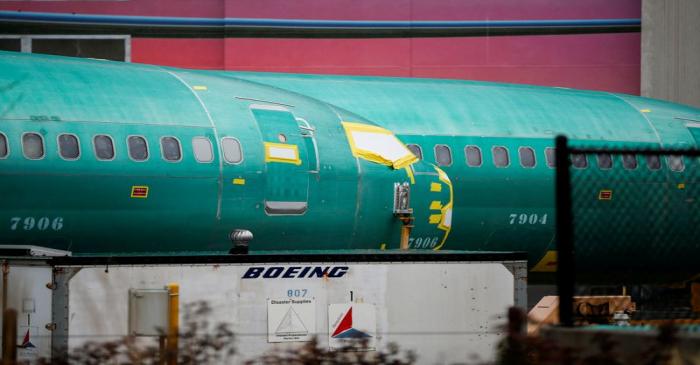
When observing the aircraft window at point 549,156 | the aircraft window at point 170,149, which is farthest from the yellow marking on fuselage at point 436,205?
the aircraft window at point 170,149

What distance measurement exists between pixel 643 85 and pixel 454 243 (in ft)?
52.5

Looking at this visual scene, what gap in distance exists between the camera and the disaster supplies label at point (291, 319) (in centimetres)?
1431

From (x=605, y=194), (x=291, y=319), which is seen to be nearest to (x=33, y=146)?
(x=291, y=319)

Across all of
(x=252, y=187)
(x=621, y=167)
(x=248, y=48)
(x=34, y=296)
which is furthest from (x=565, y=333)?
(x=248, y=48)

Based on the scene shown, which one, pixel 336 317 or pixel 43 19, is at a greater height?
pixel 43 19

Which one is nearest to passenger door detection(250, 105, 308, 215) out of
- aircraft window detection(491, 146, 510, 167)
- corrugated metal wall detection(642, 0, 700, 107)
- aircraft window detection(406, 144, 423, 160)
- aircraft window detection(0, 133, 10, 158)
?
aircraft window detection(406, 144, 423, 160)

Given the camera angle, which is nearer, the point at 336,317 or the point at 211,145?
the point at 336,317

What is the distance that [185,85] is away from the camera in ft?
66.3

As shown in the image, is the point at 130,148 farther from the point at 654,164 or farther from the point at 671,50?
the point at 671,50

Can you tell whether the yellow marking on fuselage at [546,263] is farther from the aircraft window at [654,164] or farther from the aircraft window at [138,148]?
the aircraft window at [138,148]

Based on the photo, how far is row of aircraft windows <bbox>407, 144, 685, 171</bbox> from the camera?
909 inches

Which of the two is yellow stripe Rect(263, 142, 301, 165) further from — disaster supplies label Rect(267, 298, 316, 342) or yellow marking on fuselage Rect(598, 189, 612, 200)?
yellow marking on fuselage Rect(598, 189, 612, 200)

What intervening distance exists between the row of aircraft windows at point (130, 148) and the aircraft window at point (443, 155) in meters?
4.63

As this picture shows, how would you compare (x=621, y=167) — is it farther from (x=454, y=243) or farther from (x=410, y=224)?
(x=410, y=224)
